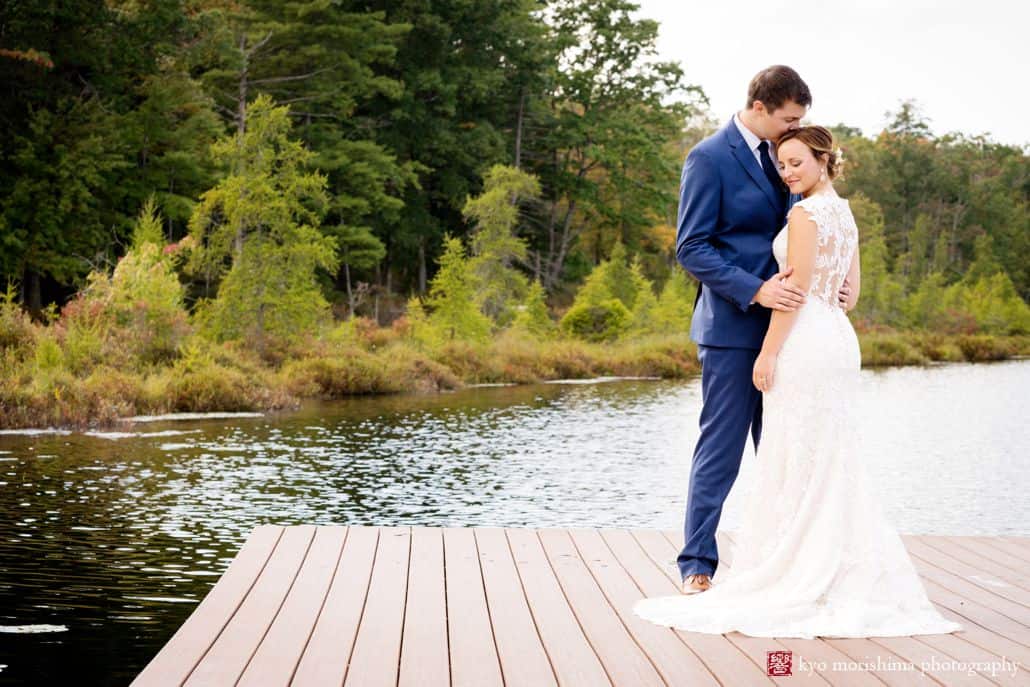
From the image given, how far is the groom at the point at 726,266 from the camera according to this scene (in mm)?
4668

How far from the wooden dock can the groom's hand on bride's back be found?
3.87ft

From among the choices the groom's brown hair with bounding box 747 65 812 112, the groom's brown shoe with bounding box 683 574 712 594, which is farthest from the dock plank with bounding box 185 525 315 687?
the groom's brown hair with bounding box 747 65 812 112

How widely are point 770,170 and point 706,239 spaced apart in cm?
37

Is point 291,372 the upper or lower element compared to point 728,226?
lower

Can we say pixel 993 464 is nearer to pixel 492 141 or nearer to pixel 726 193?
pixel 726 193

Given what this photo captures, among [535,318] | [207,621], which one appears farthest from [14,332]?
[535,318]

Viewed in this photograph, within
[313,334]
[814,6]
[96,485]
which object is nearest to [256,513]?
[96,485]

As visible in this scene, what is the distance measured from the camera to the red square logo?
3629 millimetres

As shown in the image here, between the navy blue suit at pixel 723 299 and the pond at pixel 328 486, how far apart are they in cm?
30

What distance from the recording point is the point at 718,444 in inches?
186

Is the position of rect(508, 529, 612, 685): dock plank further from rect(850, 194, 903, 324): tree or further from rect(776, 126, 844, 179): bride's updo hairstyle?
rect(850, 194, 903, 324): tree

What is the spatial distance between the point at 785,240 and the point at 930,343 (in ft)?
115

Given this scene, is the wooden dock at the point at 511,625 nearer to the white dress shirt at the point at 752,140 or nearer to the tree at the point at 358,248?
the white dress shirt at the point at 752,140

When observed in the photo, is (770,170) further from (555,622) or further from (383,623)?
(383,623)
